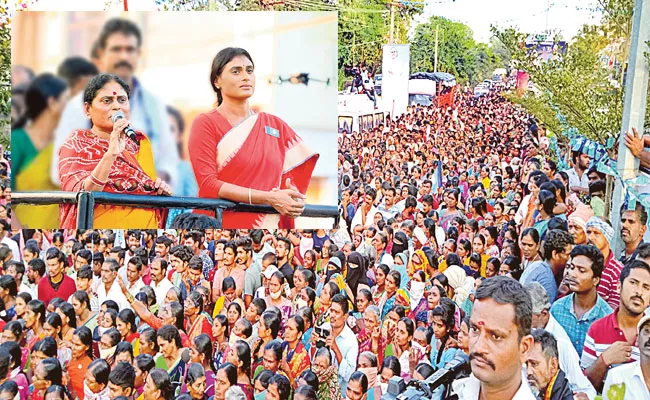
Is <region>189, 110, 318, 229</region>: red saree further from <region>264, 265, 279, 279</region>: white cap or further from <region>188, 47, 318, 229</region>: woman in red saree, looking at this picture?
<region>264, 265, 279, 279</region>: white cap

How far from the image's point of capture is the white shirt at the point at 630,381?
8.87ft

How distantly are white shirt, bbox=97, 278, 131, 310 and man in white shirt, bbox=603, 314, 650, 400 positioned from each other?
10.9ft

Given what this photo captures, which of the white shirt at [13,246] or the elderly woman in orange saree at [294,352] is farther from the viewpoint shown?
the white shirt at [13,246]

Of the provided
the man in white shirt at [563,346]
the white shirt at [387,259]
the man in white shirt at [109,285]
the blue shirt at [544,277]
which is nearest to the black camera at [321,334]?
the white shirt at [387,259]

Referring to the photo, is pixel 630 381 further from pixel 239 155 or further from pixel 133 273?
pixel 239 155

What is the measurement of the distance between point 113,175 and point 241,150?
1.04m

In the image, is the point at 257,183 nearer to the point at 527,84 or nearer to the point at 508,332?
the point at 527,84

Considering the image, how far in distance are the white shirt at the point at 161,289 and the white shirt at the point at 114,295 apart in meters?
0.19

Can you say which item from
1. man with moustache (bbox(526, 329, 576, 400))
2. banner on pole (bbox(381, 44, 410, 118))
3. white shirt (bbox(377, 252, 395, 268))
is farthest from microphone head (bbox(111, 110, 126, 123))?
man with moustache (bbox(526, 329, 576, 400))

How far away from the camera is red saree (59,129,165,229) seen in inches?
271

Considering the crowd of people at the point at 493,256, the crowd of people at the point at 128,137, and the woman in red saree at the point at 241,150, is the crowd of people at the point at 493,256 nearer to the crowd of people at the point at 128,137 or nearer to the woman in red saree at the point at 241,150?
the woman in red saree at the point at 241,150

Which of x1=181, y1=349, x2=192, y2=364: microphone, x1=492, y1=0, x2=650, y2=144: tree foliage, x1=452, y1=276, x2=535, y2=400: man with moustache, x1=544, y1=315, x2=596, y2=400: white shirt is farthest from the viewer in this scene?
x1=492, y1=0, x2=650, y2=144: tree foliage

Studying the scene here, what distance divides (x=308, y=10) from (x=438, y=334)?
12.1ft

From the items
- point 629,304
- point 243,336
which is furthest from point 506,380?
point 243,336
